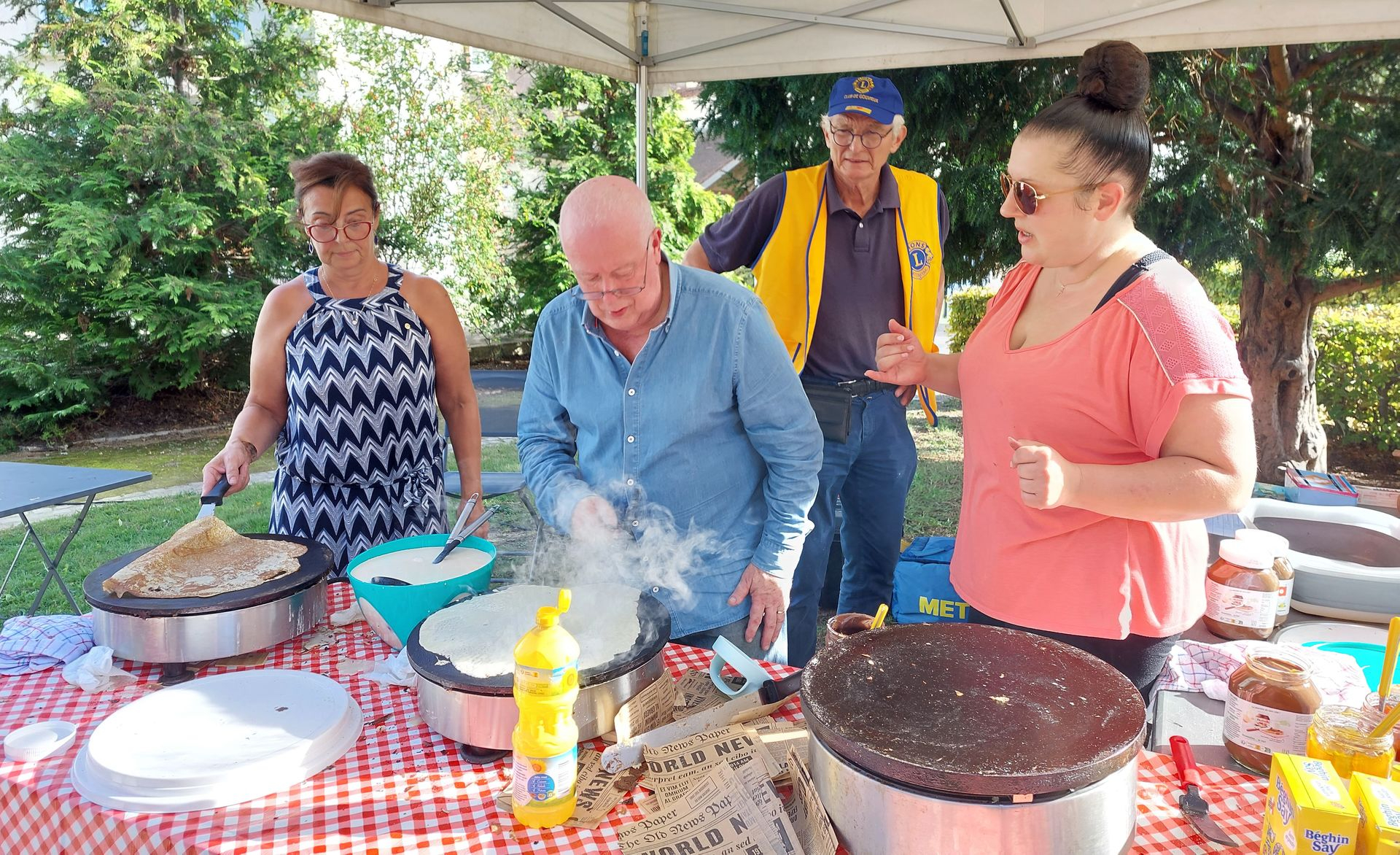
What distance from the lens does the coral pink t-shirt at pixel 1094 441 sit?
1560 millimetres

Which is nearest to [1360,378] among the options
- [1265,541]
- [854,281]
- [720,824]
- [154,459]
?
[854,281]

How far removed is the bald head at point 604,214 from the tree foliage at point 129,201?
918 cm

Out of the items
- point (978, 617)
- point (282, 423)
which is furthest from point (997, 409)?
point (282, 423)

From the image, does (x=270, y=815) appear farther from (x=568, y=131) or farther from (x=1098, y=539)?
(x=568, y=131)

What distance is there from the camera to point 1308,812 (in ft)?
3.41

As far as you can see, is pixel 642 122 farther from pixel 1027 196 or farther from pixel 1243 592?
pixel 1243 592

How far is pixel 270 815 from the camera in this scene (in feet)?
4.49

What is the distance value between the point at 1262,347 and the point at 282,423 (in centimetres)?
673

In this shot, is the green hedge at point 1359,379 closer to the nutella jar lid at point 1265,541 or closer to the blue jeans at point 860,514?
the blue jeans at point 860,514

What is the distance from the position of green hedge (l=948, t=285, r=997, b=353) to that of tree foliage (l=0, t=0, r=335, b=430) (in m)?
8.44

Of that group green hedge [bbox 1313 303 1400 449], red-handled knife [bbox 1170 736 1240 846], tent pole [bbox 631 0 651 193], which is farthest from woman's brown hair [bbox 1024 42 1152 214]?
green hedge [bbox 1313 303 1400 449]

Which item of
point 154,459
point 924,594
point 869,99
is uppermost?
point 869,99

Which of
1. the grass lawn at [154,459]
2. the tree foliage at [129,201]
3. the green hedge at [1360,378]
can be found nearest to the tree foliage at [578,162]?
the tree foliage at [129,201]

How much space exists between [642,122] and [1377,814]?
14.9 feet
